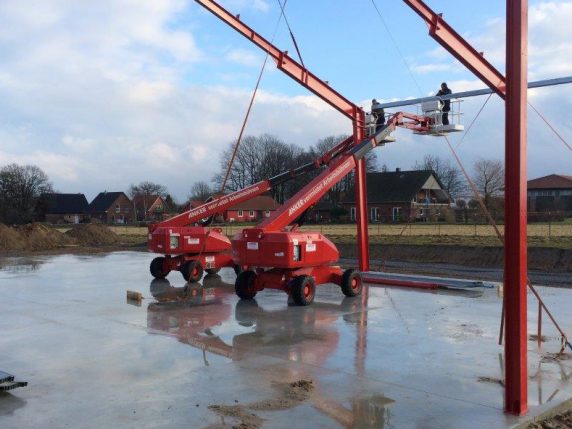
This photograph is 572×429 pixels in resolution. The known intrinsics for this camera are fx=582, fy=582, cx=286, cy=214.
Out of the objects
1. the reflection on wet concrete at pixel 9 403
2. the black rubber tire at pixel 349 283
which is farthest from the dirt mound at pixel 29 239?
the reflection on wet concrete at pixel 9 403

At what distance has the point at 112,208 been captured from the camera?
4370 inches

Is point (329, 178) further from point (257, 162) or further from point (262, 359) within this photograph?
point (257, 162)

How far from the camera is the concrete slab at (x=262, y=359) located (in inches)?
222

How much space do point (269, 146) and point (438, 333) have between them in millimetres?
84618

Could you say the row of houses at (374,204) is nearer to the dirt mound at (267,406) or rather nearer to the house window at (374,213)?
the house window at (374,213)

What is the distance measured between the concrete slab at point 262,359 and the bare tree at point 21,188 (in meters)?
74.6

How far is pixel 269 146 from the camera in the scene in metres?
92.9

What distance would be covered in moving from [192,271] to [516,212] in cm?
1115

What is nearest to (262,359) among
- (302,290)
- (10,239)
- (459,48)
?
(302,290)

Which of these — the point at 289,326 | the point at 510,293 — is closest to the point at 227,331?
the point at 289,326

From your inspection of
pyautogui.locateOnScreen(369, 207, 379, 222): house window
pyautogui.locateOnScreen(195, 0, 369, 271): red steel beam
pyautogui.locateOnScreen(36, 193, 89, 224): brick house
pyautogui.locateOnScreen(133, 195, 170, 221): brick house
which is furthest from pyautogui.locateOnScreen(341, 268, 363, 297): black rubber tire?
pyautogui.locateOnScreen(133, 195, 170, 221): brick house

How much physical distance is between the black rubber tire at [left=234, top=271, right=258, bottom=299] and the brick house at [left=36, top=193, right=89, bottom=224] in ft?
302

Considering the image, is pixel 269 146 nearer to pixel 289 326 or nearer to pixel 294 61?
pixel 294 61

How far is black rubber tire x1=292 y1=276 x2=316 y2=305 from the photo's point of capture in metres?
11.8
